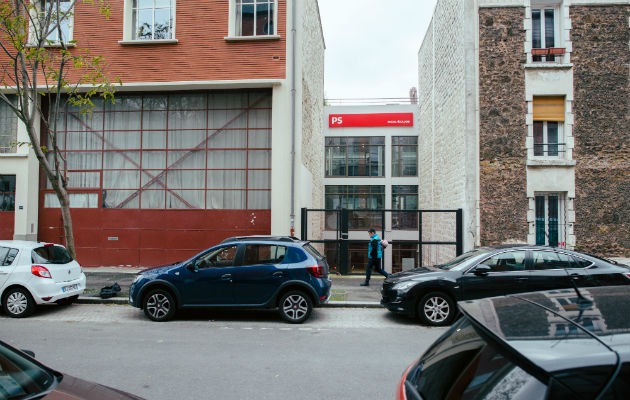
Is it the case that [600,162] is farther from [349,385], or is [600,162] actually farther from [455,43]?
[349,385]

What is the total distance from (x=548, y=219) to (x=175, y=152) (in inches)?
499

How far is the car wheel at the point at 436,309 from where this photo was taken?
25.3 feet

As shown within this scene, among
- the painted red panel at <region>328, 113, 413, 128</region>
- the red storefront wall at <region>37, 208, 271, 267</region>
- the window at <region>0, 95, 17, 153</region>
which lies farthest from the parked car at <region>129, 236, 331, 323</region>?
the painted red panel at <region>328, 113, 413, 128</region>

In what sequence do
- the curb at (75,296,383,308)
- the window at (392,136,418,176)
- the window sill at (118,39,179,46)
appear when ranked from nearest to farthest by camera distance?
1. the curb at (75,296,383,308)
2. the window sill at (118,39,179,46)
3. the window at (392,136,418,176)

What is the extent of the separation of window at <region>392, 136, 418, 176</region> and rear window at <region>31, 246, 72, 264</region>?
70.5ft

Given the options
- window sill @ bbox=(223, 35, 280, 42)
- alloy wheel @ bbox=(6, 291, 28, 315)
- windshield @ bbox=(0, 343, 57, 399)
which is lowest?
alloy wheel @ bbox=(6, 291, 28, 315)

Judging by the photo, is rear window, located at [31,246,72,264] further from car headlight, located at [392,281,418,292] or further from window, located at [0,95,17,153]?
window, located at [0,95,17,153]

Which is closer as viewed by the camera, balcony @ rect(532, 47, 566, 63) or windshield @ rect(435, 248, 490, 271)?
windshield @ rect(435, 248, 490, 271)

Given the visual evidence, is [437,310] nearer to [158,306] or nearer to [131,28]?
[158,306]

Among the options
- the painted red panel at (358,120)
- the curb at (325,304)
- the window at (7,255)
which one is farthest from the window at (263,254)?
the painted red panel at (358,120)

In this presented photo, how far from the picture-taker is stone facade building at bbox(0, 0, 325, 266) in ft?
44.9

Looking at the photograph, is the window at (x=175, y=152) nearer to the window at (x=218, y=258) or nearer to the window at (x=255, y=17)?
the window at (x=255, y=17)

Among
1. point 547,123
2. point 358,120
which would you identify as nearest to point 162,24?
point 547,123

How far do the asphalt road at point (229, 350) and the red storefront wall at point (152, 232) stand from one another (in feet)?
16.9
